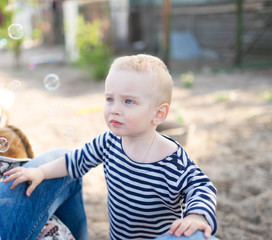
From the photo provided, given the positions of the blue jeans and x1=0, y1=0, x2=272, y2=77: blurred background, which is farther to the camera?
x1=0, y1=0, x2=272, y2=77: blurred background

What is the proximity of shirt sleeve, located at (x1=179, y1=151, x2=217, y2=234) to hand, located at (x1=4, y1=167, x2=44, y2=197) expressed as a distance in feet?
A: 2.02

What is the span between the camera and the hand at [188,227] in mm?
1071

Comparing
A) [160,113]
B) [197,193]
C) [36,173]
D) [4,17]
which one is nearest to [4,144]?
[36,173]

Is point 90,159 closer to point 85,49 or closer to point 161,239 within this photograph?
point 161,239

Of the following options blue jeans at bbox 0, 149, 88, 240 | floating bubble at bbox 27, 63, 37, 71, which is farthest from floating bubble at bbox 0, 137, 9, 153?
floating bubble at bbox 27, 63, 37, 71

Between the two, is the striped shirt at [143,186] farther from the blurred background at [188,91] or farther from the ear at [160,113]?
the blurred background at [188,91]

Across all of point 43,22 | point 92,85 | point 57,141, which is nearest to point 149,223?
point 57,141

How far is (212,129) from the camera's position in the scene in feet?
14.9

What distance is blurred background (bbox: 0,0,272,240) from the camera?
2787 millimetres

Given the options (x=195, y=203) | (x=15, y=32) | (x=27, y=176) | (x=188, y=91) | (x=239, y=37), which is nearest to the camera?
(x=195, y=203)

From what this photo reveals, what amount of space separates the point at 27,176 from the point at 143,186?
1.62 ft

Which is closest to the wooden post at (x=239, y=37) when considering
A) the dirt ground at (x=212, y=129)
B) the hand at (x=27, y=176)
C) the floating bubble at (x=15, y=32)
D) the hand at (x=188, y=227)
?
the dirt ground at (x=212, y=129)

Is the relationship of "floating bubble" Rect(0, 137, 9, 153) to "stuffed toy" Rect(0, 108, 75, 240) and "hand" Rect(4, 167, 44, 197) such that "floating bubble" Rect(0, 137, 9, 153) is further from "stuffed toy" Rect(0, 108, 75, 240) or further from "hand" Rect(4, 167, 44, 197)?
"hand" Rect(4, 167, 44, 197)

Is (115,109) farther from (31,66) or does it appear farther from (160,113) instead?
(31,66)
